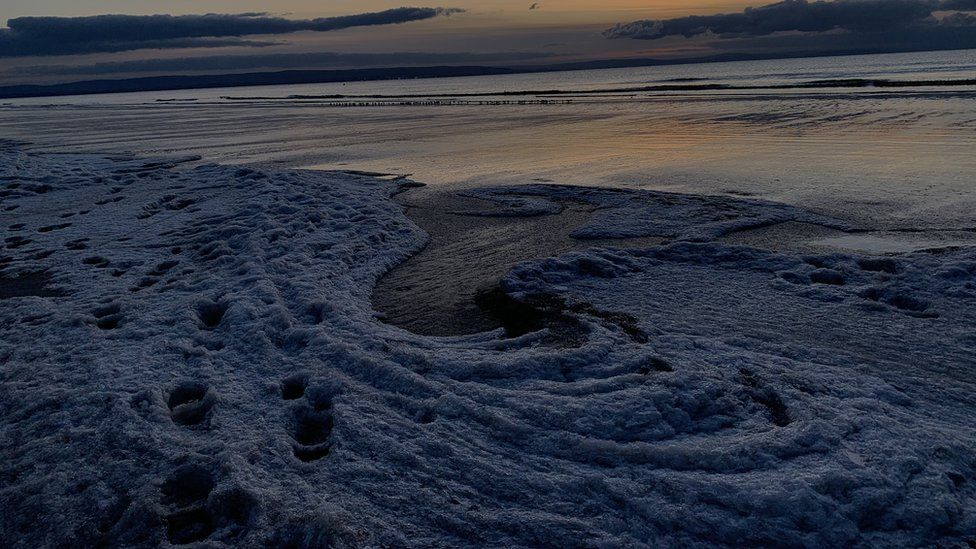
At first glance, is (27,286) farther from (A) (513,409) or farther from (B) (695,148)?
(B) (695,148)

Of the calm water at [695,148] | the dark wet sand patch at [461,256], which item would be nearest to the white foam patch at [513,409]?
the dark wet sand patch at [461,256]

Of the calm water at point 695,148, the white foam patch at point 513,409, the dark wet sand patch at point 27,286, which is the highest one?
the calm water at point 695,148

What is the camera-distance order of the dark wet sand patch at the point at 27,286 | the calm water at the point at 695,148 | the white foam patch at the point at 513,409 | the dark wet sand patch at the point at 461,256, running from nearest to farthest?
the white foam patch at the point at 513,409, the dark wet sand patch at the point at 461,256, the dark wet sand patch at the point at 27,286, the calm water at the point at 695,148

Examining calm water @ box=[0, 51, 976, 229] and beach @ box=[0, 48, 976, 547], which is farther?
calm water @ box=[0, 51, 976, 229]

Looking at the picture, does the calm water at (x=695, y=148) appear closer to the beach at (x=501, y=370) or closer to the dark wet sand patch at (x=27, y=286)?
the beach at (x=501, y=370)

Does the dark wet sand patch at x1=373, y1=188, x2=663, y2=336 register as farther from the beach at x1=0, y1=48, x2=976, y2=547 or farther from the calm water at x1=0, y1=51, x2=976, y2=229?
the calm water at x1=0, y1=51, x2=976, y2=229

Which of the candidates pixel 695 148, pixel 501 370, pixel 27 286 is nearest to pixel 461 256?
pixel 501 370

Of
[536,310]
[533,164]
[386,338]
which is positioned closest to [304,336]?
[386,338]

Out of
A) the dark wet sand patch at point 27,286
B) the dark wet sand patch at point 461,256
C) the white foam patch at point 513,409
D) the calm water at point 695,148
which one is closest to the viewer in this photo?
the white foam patch at point 513,409

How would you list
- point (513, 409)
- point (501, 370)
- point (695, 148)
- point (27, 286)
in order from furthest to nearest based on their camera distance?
1. point (695, 148)
2. point (27, 286)
3. point (501, 370)
4. point (513, 409)

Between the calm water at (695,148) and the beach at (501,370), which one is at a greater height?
the calm water at (695,148)

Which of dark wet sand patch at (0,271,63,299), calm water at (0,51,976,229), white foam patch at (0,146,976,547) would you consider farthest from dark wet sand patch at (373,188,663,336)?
dark wet sand patch at (0,271,63,299)

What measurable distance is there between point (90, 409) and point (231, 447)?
1.10m

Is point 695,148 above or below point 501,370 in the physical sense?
above
